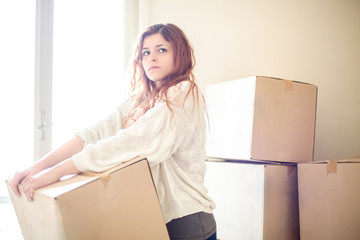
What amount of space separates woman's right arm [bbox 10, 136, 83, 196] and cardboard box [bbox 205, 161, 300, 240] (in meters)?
0.74

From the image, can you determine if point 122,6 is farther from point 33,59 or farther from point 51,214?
point 51,214

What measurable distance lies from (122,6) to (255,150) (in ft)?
3.90

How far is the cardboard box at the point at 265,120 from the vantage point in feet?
4.30

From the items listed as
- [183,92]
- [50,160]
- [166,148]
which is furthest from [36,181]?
[183,92]

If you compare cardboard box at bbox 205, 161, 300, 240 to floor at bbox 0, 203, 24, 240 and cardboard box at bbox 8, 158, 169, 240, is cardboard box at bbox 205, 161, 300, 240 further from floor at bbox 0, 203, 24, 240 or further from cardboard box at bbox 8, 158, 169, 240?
floor at bbox 0, 203, 24, 240

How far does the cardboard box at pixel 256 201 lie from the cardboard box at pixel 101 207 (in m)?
0.70

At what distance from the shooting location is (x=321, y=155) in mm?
1812

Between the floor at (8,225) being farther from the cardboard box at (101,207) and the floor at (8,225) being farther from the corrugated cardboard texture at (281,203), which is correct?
the corrugated cardboard texture at (281,203)

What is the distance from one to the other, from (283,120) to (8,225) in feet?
4.52

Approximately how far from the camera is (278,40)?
6.10 ft

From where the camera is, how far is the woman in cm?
73

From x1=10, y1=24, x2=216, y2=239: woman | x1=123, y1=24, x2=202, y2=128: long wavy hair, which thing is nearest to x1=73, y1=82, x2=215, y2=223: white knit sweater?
x1=10, y1=24, x2=216, y2=239: woman

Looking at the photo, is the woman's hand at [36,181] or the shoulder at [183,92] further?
the shoulder at [183,92]

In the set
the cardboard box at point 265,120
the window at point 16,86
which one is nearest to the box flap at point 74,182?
the cardboard box at point 265,120
